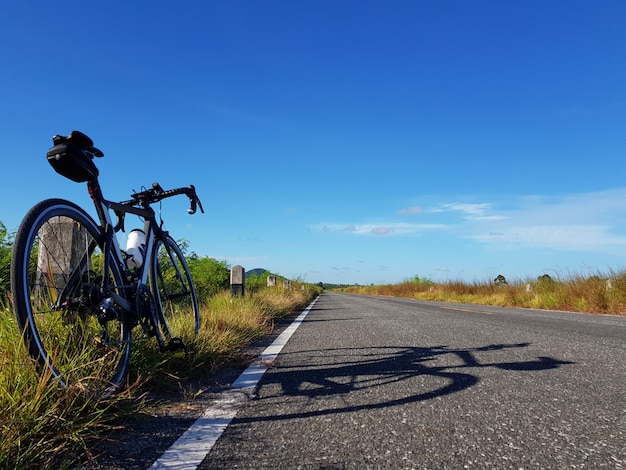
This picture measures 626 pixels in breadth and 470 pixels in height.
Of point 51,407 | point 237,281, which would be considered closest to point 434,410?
point 51,407

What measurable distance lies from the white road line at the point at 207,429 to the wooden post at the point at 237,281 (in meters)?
6.44

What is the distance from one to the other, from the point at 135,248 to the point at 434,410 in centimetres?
266

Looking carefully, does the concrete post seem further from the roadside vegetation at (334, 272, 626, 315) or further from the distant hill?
the distant hill

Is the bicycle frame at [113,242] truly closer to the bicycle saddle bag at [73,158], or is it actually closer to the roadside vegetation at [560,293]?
the bicycle saddle bag at [73,158]

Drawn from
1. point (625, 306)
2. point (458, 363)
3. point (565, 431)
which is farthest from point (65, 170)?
point (625, 306)

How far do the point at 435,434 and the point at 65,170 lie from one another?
8.77ft

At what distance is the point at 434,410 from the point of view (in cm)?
251

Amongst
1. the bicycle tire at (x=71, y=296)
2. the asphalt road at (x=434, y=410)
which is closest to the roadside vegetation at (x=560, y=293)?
the asphalt road at (x=434, y=410)

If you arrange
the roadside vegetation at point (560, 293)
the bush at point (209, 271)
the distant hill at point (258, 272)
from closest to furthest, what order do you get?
the roadside vegetation at point (560, 293) < the bush at point (209, 271) < the distant hill at point (258, 272)

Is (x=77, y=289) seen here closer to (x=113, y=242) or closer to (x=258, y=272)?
(x=113, y=242)

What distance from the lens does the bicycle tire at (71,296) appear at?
231 centimetres

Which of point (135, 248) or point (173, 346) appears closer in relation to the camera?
point (173, 346)

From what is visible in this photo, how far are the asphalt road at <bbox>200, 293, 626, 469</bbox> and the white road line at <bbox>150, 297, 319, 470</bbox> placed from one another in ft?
0.19

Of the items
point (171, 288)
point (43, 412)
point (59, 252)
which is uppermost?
point (59, 252)
